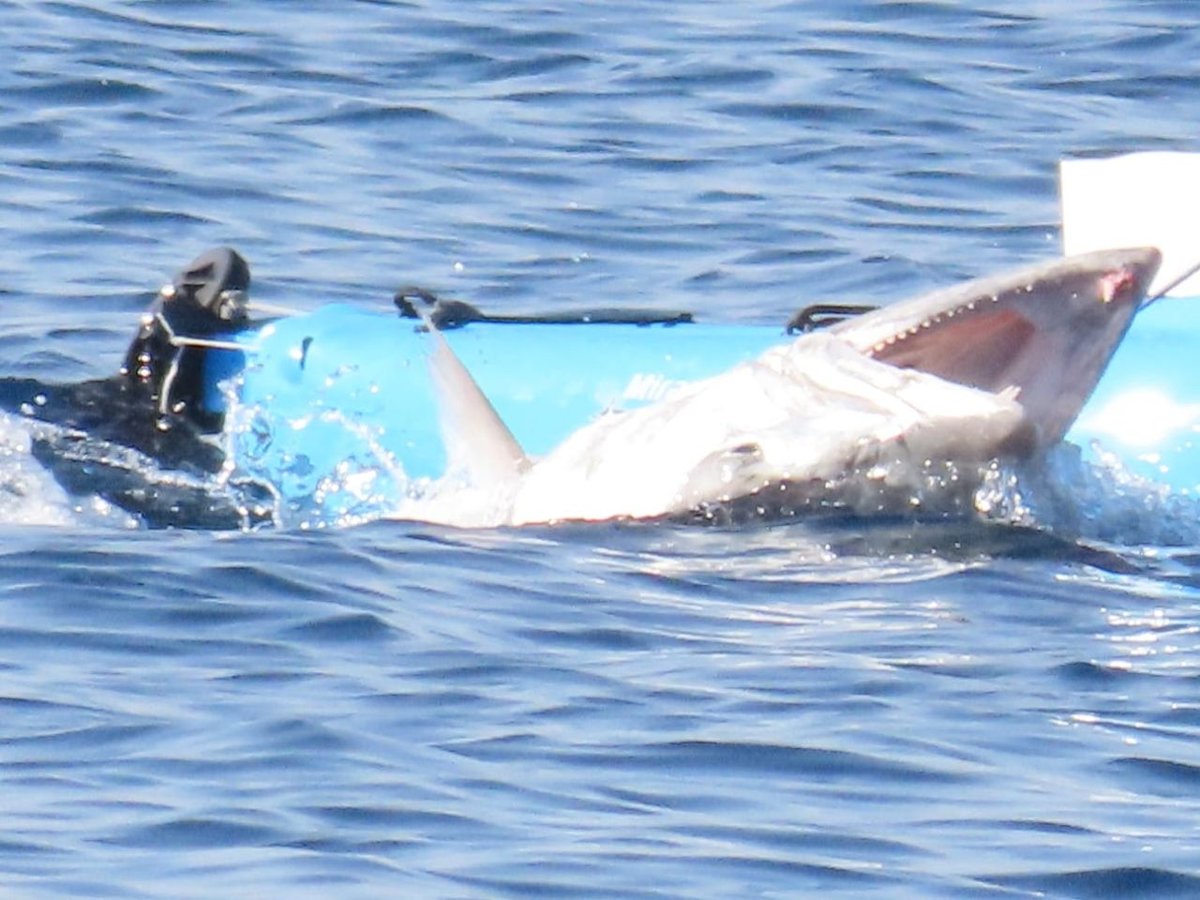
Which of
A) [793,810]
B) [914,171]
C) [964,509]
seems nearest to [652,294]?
[914,171]

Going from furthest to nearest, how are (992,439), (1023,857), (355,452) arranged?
1. (355,452)
2. (992,439)
3. (1023,857)

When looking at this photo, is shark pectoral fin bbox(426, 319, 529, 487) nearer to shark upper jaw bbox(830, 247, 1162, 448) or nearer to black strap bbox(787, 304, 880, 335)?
shark upper jaw bbox(830, 247, 1162, 448)

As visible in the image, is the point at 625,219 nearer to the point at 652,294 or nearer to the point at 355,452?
the point at 652,294

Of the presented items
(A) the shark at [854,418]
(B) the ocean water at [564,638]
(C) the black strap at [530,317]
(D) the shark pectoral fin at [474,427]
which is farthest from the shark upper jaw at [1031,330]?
(C) the black strap at [530,317]

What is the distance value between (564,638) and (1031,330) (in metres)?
1.43

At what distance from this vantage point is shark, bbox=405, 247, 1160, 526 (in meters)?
6.80

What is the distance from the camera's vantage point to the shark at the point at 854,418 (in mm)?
6805

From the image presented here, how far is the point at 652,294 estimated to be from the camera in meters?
10.7

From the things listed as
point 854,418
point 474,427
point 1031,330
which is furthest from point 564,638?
point 1031,330

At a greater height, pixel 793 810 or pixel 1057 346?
pixel 1057 346

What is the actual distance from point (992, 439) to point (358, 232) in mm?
5091

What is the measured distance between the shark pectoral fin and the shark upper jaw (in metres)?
0.89

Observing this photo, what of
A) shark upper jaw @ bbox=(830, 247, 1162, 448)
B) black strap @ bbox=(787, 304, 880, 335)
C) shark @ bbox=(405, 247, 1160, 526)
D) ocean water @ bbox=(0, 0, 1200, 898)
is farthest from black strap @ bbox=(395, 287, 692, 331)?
shark upper jaw @ bbox=(830, 247, 1162, 448)

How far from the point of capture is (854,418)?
6.95 meters
